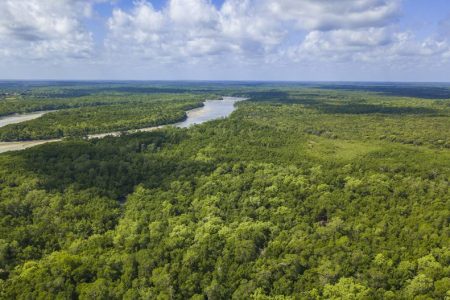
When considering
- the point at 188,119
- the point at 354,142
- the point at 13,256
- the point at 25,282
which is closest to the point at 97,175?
the point at 13,256

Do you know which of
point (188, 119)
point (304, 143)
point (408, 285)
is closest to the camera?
point (408, 285)

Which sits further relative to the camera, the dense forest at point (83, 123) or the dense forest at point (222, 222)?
the dense forest at point (83, 123)

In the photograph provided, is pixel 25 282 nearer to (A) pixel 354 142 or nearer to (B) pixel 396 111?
(A) pixel 354 142

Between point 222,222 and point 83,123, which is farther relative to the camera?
point 83,123

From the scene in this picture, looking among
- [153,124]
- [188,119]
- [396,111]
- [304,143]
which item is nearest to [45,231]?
[304,143]

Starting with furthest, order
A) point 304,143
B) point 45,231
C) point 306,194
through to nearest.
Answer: point 304,143
point 306,194
point 45,231

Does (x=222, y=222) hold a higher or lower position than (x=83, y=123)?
lower

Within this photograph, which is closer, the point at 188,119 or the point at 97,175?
the point at 97,175

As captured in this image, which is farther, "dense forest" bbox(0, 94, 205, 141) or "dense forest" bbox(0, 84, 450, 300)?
"dense forest" bbox(0, 94, 205, 141)
